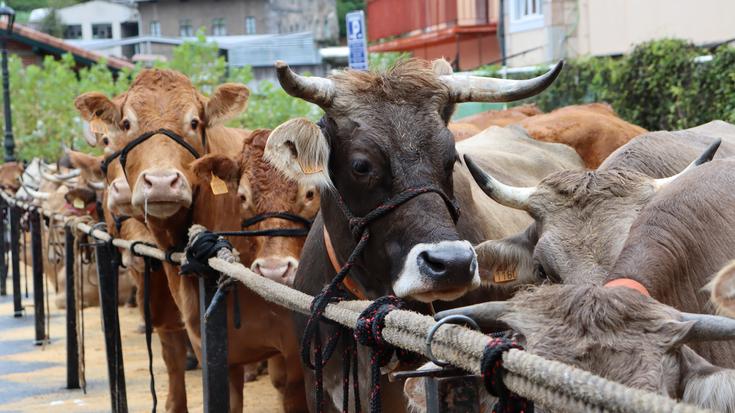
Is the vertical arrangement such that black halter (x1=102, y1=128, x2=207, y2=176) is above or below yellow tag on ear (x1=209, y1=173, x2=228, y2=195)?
above

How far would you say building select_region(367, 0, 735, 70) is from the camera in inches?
568

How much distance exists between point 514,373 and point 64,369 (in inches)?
340

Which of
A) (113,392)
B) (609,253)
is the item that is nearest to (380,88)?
(609,253)

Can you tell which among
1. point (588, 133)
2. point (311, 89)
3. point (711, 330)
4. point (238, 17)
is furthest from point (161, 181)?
point (238, 17)

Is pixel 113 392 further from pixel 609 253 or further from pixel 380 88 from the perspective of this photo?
pixel 609 253

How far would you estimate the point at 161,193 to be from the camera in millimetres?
5930

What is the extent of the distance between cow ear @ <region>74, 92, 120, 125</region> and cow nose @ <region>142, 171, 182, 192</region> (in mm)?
768

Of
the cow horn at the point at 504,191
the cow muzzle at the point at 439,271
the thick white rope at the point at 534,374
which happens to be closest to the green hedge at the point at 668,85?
the cow horn at the point at 504,191

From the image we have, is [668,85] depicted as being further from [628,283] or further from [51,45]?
[51,45]

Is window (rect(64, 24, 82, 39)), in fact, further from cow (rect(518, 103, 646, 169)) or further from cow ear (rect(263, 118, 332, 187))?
cow ear (rect(263, 118, 332, 187))

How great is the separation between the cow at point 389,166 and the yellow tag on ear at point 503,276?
0.98 feet

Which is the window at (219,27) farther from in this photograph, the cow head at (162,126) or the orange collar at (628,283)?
the orange collar at (628,283)

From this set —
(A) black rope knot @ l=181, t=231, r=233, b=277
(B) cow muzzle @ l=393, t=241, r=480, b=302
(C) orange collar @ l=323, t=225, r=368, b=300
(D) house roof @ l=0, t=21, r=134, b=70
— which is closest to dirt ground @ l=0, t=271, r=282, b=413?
(A) black rope knot @ l=181, t=231, r=233, b=277

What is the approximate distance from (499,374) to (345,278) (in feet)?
7.22
